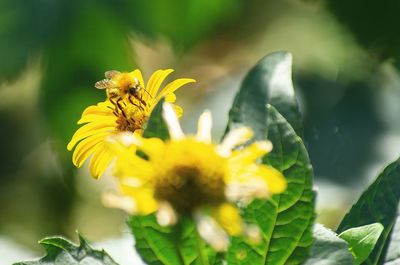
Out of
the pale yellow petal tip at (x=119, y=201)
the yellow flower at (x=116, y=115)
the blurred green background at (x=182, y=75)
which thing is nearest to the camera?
the pale yellow petal tip at (x=119, y=201)

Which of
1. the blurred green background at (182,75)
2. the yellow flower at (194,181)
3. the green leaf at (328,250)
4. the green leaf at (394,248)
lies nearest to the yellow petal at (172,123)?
the yellow flower at (194,181)

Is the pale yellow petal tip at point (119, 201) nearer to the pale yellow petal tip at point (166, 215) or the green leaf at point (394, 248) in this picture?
the pale yellow petal tip at point (166, 215)

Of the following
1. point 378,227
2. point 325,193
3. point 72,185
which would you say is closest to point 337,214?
point 325,193

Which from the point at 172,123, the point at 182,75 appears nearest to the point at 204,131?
the point at 172,123

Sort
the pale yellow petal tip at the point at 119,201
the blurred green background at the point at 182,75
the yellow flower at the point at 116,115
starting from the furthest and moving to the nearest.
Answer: the blurred green background at the point at 182,75 < the yellow flower at the point at 116,115 < the pale yellow petal tip at the point at 119,201

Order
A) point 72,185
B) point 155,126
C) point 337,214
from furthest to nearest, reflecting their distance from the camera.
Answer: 1. point 72,185
2. point 337,214
3. point 155,126

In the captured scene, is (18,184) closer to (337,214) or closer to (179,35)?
(179,35)

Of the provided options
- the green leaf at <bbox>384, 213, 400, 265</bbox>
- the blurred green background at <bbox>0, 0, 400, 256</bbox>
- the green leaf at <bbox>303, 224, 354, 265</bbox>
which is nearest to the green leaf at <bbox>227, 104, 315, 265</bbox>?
the green leaf at <bbox>303, 224, 354, 265</bbox>

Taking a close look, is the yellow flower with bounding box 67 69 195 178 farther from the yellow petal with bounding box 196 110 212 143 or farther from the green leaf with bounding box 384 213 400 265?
the green leaf with bounding box 384 213 400 265
